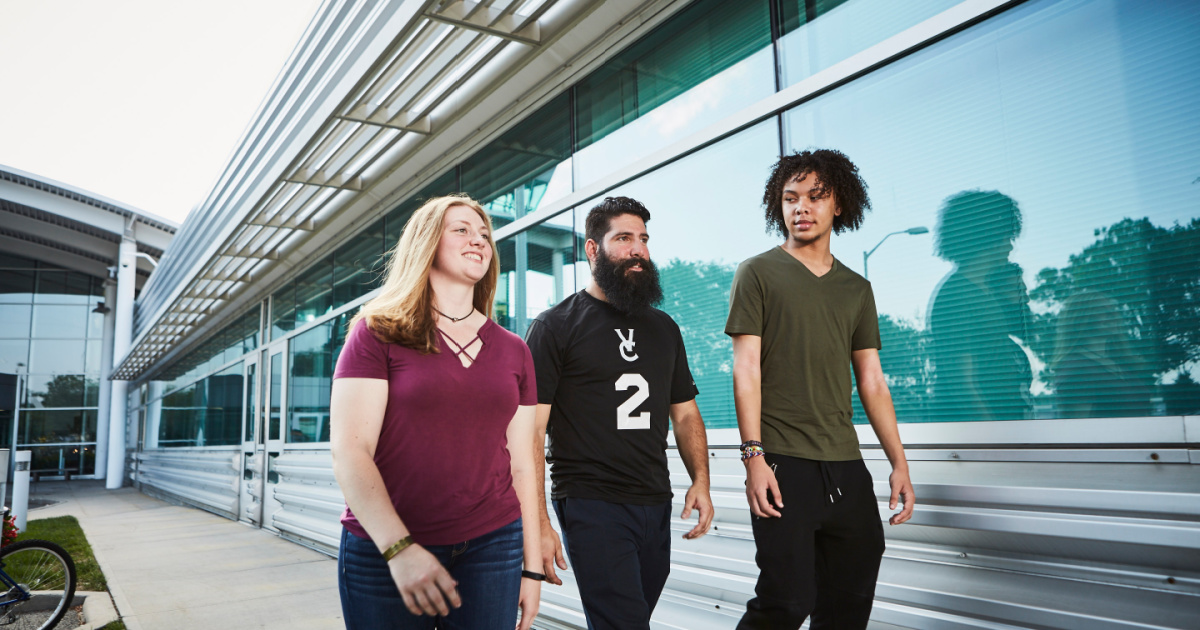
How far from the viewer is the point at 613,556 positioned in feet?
7.95

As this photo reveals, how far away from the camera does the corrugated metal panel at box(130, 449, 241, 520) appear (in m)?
12.8

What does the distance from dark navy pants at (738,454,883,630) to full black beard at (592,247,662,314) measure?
A: 2.49ft

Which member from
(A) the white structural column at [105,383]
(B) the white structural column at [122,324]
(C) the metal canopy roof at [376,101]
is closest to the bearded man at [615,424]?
(C) the metal canopy roof at [376,101]

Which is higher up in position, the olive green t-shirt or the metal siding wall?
the olive green t-shirt

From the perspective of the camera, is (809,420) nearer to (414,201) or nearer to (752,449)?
(752,449)

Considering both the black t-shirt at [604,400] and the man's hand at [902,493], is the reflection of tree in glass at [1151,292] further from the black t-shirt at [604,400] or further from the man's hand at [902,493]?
the black t-shirt at [604,400]

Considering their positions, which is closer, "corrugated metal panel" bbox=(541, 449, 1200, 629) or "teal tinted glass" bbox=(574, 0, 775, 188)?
"corrugated metal panel" bbox=(541, 449, 1200, 629)

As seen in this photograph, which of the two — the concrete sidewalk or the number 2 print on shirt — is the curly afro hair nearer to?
the number 2 print on shirt

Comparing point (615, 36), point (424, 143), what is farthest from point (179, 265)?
point (615, 36)

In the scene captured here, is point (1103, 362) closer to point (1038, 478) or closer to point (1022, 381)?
point (1022, 381)

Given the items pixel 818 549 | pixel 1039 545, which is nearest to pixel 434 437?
pixel 818 549

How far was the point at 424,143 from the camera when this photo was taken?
20.4 feet

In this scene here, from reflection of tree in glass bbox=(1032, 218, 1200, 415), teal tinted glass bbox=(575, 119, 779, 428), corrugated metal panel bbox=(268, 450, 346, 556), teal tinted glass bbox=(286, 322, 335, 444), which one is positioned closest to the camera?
reflection of tree in glass bbox=(1032, 218, 1200, 415)

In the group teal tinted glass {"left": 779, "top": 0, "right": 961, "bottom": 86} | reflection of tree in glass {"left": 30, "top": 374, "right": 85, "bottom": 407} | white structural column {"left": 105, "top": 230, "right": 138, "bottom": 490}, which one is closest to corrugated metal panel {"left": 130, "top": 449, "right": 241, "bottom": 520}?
white structural column {"left": 105, "top": 230, "right": 138, "bottom": 490}
